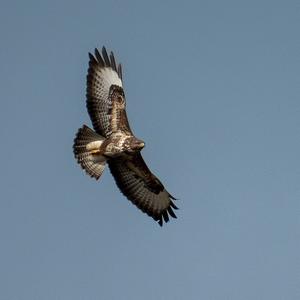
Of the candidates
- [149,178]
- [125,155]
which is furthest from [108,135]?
[149,178]

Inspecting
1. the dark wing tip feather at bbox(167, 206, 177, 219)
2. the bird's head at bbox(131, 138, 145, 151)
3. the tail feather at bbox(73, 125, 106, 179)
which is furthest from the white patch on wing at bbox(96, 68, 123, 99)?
the dark wing tip feather at bbox(167, 206, 177, 219)

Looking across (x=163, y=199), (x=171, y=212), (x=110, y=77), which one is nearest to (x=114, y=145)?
(x=110, y=77)

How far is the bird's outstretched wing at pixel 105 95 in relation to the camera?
1622 cm

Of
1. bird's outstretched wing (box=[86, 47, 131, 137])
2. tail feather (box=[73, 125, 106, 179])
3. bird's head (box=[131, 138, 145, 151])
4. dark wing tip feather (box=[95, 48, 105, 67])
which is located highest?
A: dark wing tip feather (box=[95, 48, 105, 67])

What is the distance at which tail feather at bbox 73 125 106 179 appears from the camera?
15.8 meters

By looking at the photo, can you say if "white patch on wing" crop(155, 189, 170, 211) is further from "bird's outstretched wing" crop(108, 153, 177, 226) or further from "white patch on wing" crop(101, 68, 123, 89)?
"white patch on wing" crop(101, 68, 123, 89)

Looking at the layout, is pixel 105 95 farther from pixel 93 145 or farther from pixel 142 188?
pixel 142 188

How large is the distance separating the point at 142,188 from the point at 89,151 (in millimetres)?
2095

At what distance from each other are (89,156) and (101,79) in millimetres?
1856

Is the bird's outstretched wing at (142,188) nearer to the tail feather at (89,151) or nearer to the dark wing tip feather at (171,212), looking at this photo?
the dark wing tip feather at (171,212)

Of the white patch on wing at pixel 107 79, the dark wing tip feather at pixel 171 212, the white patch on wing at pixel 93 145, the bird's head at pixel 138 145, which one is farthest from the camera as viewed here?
the dark wing tip feather at pixel 171 212

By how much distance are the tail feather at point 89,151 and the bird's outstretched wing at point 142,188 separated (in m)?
0.76

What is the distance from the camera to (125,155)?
52.5ft

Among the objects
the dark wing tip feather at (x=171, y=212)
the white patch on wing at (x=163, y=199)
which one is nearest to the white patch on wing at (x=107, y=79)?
the white patch on wing at (x=163, y=199)
